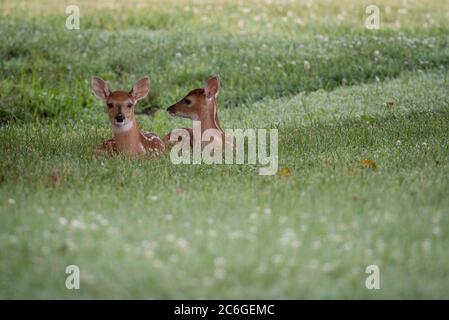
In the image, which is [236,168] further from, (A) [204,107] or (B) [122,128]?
(A) [204,107]

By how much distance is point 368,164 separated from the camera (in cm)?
875

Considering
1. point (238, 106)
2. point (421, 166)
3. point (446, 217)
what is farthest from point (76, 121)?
point (446, 217)


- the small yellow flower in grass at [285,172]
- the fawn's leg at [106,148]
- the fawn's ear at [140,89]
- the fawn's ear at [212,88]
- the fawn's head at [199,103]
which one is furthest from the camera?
the fawn's head at [199,103]

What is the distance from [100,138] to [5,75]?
452 centimetres

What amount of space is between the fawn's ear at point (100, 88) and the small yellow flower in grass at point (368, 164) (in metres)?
2.92

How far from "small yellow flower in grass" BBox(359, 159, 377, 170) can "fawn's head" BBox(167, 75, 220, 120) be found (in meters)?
2.34

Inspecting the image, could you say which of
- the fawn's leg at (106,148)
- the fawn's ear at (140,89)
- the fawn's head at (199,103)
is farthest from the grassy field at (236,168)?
the fawn's head at (199,103)

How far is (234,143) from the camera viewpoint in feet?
34.1

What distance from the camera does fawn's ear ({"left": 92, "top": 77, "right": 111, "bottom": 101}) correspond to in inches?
398

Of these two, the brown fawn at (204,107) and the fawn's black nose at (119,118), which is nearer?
the fawn's black nose at (119,118)

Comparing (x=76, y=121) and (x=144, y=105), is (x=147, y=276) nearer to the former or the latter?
(x=76, y=121)

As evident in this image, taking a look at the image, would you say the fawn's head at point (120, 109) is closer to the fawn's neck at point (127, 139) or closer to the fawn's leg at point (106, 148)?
the fawn's neck at point (127, 139)

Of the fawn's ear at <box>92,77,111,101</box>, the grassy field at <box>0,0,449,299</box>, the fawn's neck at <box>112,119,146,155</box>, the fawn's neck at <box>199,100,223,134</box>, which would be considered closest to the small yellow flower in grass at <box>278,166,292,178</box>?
the grassy field at <box>0,0,449,299</box>

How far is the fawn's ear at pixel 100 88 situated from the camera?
1010 cm
